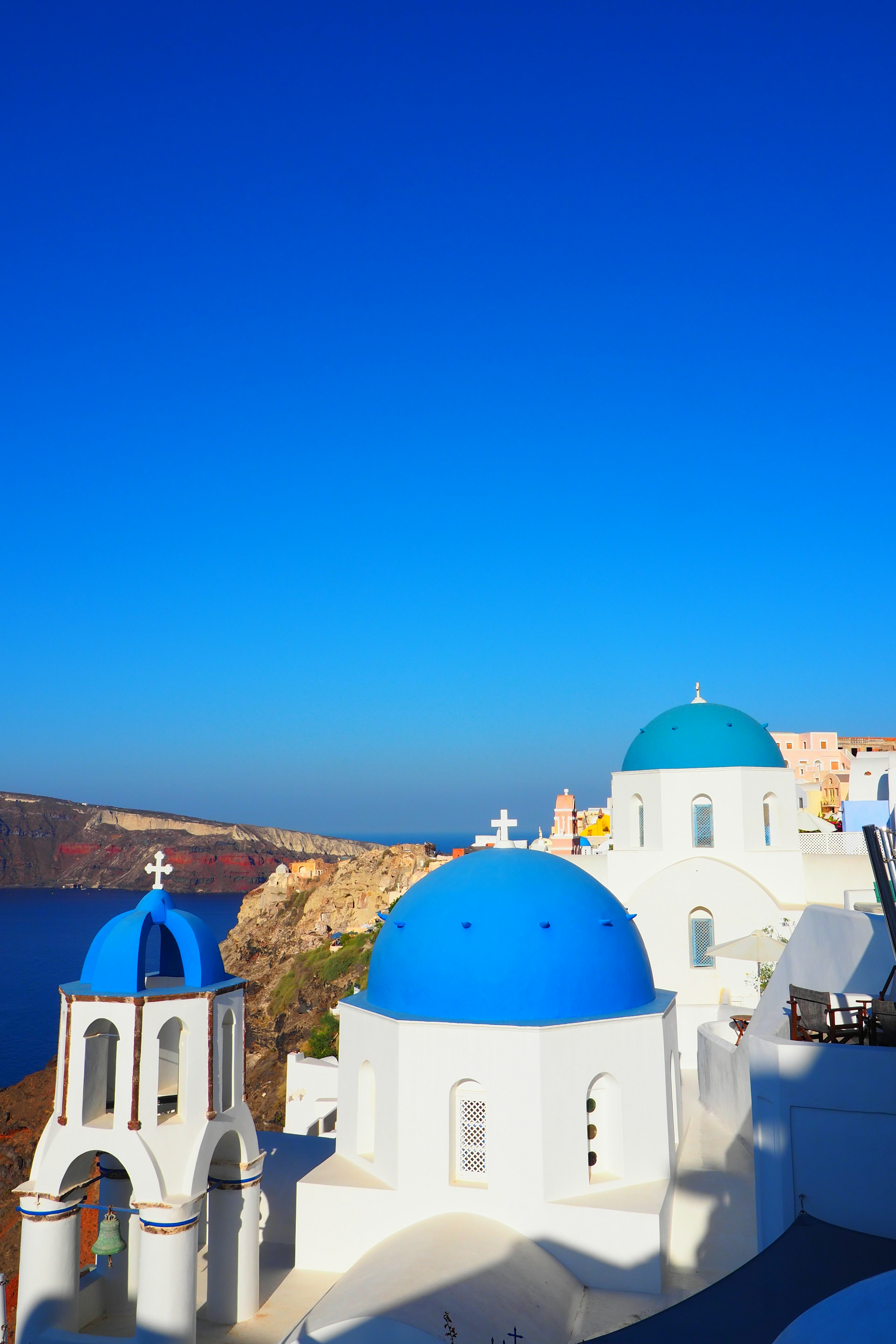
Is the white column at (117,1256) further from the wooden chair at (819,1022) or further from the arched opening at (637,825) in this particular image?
the arched opening at (637,825)

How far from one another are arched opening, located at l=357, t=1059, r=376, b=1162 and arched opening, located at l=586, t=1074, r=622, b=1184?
2.37m

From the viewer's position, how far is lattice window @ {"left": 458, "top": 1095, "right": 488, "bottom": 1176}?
9672 millimetres

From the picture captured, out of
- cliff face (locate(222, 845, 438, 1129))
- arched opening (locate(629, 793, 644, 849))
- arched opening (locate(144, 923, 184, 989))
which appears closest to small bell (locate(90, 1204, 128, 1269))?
arched opening (locate(144, 923, 184, 989))

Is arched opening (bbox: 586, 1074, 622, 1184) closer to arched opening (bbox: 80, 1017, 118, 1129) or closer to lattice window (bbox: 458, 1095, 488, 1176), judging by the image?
lattice window (bbox: 458, 1095, 488, 1176)

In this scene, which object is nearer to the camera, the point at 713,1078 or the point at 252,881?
the point at 713,1078

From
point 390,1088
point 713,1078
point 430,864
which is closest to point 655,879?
point 713,1078

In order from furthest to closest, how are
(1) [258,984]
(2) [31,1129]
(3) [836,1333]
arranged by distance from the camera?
(1) [258,984] → (2) [31,1129] → (3) [836,1333]

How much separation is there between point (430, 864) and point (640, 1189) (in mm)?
42449

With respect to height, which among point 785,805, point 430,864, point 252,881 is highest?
point 785,805

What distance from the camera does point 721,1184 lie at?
10.3m

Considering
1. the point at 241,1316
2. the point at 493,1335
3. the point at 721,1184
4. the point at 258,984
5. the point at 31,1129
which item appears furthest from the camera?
the point at 258,984

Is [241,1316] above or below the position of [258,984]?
above

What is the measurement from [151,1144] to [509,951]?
4.00m

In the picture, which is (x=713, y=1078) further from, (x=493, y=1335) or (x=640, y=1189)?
(x=493, y=1335)
